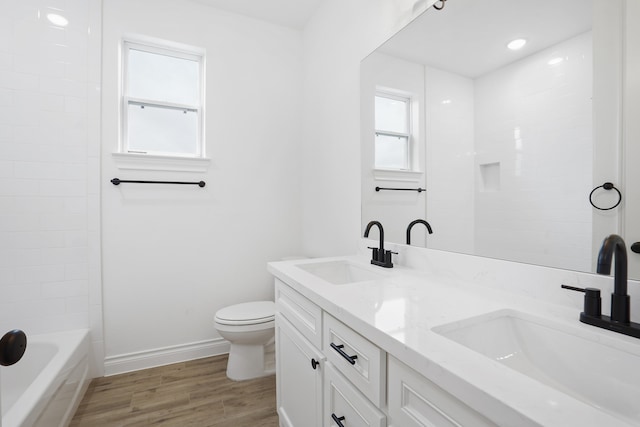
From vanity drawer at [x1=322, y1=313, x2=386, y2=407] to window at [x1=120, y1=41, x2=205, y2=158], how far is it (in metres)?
1.91

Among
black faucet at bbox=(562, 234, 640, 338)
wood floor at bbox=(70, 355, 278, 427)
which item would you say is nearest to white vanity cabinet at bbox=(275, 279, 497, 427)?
wood floor at bbox=(70, 355, 278, 427)

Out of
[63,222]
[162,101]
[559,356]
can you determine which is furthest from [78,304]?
[559,356]

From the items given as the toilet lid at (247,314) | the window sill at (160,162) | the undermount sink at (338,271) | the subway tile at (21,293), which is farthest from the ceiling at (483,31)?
the subway tile at (21,293)

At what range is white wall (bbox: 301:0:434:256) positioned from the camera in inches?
71.2

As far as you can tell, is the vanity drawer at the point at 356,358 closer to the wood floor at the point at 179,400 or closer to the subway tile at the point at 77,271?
the wood floor at the point at 179,400

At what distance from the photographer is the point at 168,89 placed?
2412 millimetres

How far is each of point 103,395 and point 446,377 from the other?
2241 millimetres

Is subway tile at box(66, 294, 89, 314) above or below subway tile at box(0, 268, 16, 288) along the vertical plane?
below

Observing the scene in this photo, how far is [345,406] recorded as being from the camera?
979 mm

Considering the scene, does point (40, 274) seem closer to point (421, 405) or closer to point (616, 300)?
point (421, 405)

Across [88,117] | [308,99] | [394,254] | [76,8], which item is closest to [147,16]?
[76,8]

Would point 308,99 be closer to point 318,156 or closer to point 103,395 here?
point 318,156

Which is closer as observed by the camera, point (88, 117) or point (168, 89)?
point (88, 117)

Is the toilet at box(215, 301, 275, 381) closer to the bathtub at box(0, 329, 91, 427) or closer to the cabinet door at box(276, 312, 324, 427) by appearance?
the cabinet door at box(276, 312, 324, 427)
